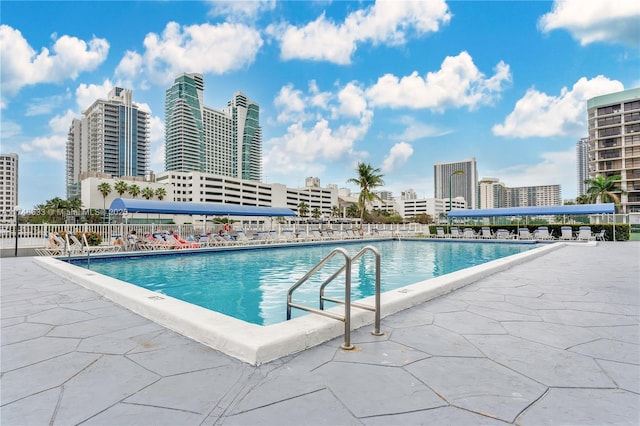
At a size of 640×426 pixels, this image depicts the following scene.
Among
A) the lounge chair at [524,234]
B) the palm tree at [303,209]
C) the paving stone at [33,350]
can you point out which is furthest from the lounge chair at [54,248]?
the palm tree at [303,209]

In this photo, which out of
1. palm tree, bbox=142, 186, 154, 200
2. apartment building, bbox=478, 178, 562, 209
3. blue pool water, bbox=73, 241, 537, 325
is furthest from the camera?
apartment building, bbox=478, 178, 562, 209

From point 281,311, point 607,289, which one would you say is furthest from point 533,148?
point 281,311

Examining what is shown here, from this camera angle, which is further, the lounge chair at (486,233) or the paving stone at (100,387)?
the lounge chair at (486,233)

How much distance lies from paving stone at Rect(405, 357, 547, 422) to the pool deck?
0.04 ft

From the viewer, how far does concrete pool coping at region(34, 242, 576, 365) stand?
102 inches

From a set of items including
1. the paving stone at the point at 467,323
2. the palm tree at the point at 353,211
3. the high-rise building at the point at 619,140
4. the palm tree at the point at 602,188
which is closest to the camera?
the paving stone at the point at 467,323

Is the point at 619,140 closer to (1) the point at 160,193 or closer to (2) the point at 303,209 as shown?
(2) the point at 303,209

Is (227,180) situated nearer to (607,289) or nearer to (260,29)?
(260,29)

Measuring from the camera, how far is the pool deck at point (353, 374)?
180 cm

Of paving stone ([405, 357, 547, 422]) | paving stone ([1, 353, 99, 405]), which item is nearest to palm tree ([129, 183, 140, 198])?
paving stone ([1, 353, 99, 405])

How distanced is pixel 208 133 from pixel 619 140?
147998mm

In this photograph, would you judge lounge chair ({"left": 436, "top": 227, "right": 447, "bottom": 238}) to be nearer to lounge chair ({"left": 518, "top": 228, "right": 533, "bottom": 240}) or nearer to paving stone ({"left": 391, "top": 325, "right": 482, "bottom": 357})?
lounge chair ({"left": 518, "top": 228, "right": 533, "bottom": 240})

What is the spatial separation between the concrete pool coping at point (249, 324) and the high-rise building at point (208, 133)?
161m

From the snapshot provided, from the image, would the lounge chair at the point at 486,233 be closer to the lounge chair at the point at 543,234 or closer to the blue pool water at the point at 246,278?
the lounge chair at the point at 543,234
